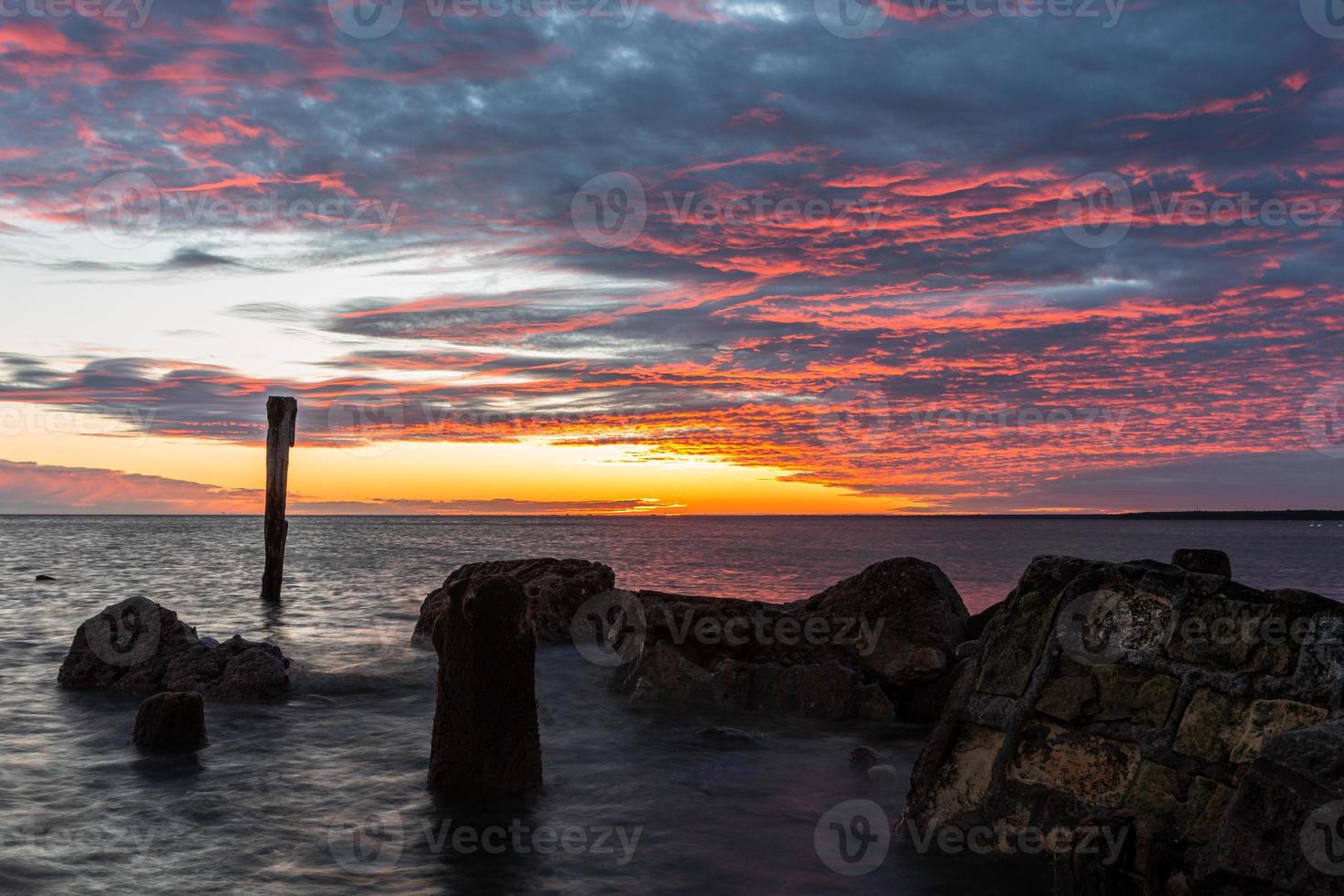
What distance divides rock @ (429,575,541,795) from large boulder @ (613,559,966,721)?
4896mm

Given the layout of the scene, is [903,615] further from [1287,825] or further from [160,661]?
[160,661]

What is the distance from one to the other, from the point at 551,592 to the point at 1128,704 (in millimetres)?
15130

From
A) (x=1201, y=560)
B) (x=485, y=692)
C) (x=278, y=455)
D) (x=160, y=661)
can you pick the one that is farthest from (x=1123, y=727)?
(x=278, y=455)

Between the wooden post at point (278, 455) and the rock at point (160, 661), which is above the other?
the wooden post at point (278, 455)

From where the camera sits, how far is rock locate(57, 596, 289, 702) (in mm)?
14141

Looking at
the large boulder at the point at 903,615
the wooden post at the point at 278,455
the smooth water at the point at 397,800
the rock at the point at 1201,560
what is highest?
the wooden post at the point at 278,455

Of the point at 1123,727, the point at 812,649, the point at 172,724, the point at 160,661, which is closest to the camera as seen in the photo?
the point at 1123,727

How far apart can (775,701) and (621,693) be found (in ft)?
8.67

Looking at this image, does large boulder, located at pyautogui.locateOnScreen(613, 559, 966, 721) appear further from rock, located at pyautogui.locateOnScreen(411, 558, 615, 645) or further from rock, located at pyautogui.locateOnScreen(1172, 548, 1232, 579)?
rock, located at pyautogui.locateOnScreen(411, 558, 615, 645)

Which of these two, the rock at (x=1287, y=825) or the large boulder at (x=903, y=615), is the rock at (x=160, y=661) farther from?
the rock at (x=1287, y=825)

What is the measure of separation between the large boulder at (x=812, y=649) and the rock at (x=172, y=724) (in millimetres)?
6116

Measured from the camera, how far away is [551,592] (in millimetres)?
21203

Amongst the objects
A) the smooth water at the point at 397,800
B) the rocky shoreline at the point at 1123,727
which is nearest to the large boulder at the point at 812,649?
the smooth water at the point at 397,800

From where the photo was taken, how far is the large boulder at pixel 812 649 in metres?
13.9
